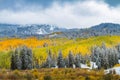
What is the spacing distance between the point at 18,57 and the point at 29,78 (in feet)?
244

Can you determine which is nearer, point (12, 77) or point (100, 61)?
point (12, 77)

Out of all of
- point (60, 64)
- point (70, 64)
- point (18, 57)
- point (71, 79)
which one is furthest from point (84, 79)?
point (70, 64)

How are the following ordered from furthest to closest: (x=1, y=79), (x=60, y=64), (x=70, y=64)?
(x=70, y=64) → (x=60, y=64) → (x=1, y=79)

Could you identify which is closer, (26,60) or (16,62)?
(16,62)

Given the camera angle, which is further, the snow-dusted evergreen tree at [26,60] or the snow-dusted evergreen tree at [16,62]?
the snow-dusted evergreen tree at [26,60]

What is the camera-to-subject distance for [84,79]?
151 feet

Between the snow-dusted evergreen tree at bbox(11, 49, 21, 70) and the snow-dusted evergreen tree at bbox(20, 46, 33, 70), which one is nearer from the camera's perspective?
the snow-dusted evergreen tree at bbox(11, 49, 21, 70)

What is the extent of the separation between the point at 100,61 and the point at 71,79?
106714 mm

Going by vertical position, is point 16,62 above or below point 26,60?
below

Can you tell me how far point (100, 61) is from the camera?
151875 millimetres

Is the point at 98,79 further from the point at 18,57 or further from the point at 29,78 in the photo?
the point at 18,57

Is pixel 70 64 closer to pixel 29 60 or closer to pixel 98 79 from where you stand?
pixel 29 60

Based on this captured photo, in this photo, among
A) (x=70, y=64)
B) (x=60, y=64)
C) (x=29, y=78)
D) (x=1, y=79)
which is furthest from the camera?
(x=70, y=64)

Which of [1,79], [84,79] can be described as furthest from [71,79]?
[1,79]
